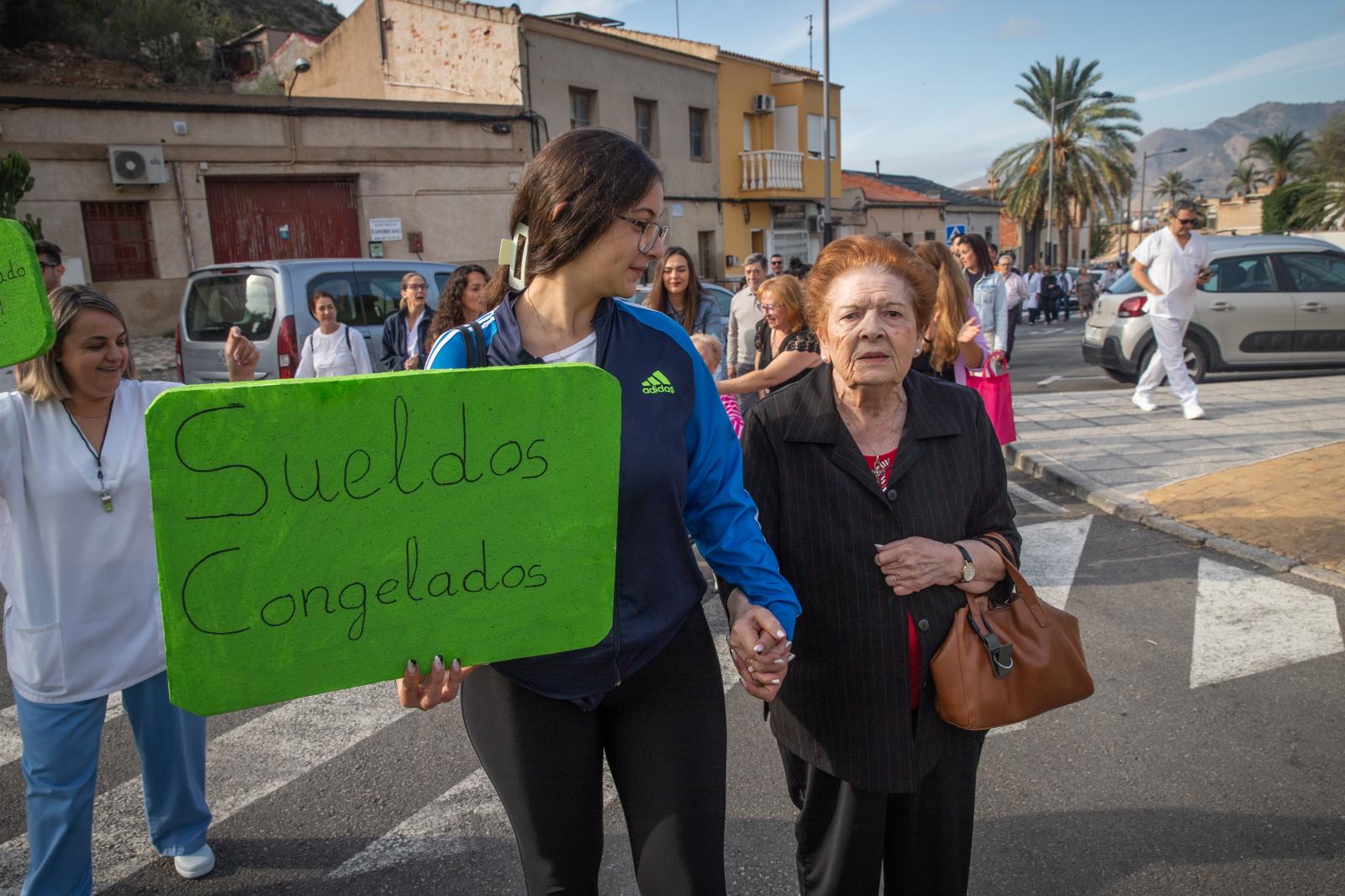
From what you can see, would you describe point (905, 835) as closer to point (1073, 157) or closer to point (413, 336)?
point (413, 336)

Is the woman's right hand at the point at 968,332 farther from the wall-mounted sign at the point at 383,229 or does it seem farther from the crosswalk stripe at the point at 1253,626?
the wall-mounted sign at the point at 383,229

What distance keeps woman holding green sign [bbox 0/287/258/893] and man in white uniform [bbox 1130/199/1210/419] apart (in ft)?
30.5

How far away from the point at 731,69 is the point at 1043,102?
24.2m

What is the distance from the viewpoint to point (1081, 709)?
153 inches

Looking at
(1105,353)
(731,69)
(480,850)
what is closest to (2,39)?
(731,69)

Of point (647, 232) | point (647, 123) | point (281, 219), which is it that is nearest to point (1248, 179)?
point (647, 123)

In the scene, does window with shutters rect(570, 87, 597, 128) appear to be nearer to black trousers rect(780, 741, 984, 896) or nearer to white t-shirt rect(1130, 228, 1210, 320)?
white t-shirt rect(1130, 228, 1210, 320)

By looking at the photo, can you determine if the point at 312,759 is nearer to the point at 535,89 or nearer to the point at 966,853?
the point at 966,853

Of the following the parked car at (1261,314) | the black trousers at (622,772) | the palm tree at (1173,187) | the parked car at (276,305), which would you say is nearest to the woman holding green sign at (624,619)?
the black trousers at (622,772)

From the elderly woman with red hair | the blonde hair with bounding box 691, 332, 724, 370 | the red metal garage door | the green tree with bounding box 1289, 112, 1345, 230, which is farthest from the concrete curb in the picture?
the green tree with bounding box 1289, 112, 1345, 230

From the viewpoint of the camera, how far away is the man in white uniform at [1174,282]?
928 centimetres

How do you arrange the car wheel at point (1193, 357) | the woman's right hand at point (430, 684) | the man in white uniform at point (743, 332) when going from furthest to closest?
1. the car wheel at point (1193, 357)
2. the man in white uniform at point (743, 332)
3. the woman's right hand at point (430, 684)

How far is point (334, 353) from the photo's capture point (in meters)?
7.66

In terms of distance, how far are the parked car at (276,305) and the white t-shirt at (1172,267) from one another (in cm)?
699
